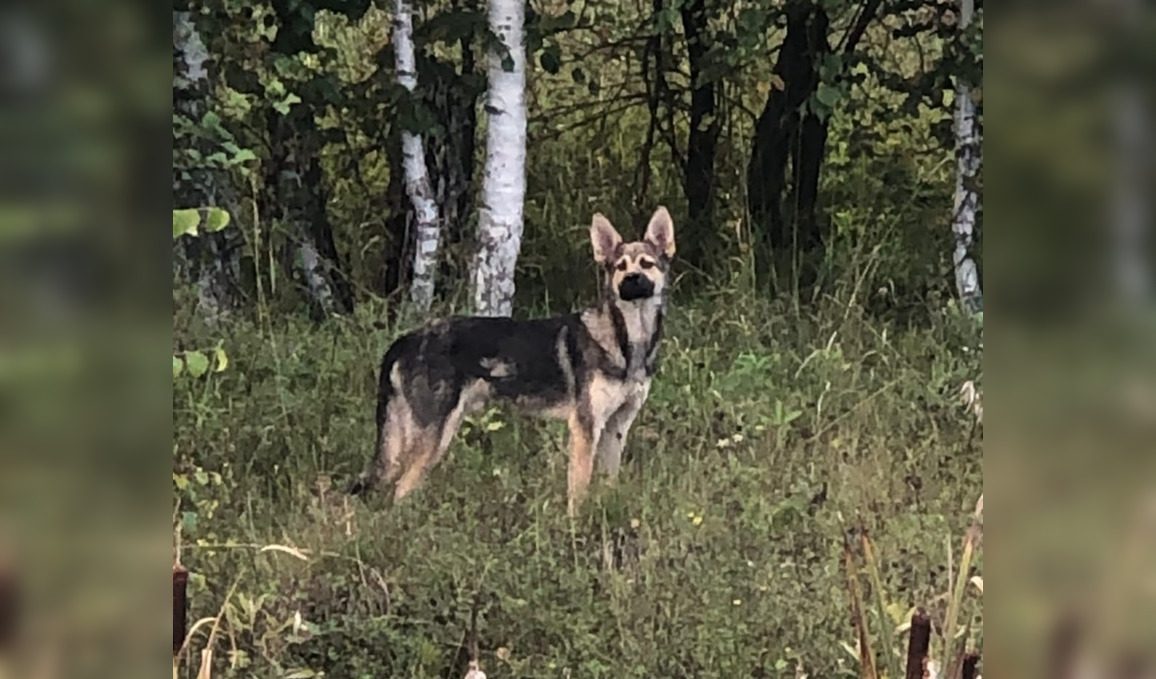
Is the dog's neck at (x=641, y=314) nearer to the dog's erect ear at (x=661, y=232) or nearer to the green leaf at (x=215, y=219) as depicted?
the dog's erect ear at (x=661, y=232)

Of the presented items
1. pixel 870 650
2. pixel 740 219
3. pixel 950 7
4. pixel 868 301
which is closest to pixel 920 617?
pixel 870 650

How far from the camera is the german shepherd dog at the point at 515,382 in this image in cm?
165

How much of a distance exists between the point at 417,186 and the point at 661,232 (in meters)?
0.36

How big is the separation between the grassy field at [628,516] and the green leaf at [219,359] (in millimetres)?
57

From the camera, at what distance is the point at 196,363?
160 cm

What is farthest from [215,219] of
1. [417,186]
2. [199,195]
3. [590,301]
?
[590,301]

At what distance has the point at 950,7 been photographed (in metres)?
1.63

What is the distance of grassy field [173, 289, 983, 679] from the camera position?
5.39 ft
